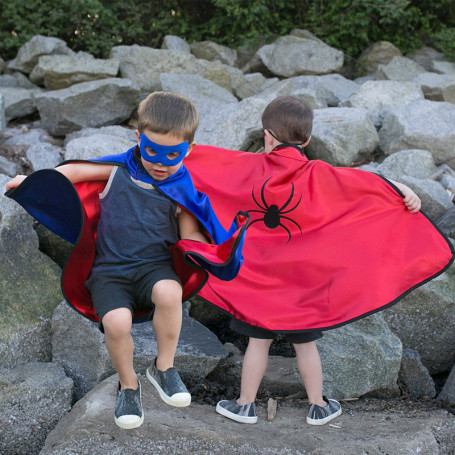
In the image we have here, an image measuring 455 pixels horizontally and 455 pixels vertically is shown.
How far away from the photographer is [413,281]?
390cm

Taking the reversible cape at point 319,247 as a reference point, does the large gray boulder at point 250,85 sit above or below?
below

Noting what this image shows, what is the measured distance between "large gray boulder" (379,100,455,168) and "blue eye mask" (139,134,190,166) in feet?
13.0

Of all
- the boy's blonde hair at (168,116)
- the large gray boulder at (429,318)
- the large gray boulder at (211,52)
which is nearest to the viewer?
the boy's blonde hair at (168,116)

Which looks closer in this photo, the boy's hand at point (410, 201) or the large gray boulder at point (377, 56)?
the boy's hand at point (410, 201)

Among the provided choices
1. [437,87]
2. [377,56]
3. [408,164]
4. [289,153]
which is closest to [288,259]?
[289,153]

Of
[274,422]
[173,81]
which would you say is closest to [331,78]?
[173,81]

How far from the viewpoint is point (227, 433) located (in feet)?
11.5

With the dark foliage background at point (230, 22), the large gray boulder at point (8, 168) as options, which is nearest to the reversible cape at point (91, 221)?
the large gray boulder at point (8, 168)

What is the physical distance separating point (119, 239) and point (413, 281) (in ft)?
5.81

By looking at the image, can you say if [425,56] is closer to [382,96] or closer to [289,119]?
[382,96]

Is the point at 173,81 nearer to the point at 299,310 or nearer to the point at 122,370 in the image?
the point at 299,310

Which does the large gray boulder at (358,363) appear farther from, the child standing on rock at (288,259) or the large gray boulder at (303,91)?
the large gray boulder at (303,91)

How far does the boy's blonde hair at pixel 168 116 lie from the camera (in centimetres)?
303

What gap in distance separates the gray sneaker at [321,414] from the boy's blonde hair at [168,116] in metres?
1.71
